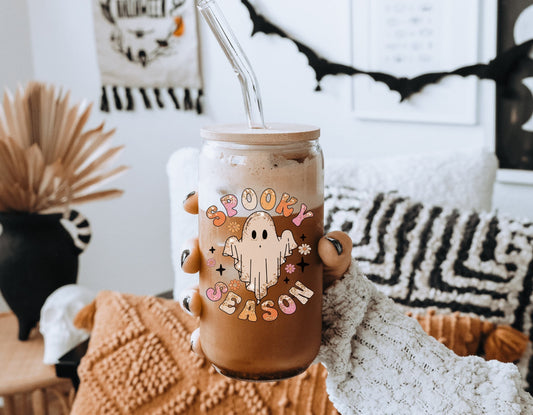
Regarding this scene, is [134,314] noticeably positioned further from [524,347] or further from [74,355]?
[524,347]

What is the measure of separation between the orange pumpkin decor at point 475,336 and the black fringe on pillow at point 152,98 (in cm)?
129

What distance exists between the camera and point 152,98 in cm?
220

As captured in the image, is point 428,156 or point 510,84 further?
point 510,84

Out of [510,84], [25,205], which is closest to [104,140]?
[25,205]

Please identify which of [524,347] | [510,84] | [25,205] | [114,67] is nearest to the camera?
[524,347]

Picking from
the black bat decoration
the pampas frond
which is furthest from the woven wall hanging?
the pampas frond

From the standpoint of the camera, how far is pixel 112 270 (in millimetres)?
2506

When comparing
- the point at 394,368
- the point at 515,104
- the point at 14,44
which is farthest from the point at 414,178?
the point at 14,44

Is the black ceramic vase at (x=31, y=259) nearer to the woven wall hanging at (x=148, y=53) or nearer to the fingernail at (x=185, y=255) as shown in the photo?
the woven wall hanging at (x=148, y=53)

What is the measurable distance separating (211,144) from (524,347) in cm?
70

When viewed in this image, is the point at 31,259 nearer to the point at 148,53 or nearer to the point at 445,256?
the point at 148,53

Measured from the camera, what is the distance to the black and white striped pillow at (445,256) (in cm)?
105

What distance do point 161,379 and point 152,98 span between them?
1.40 m

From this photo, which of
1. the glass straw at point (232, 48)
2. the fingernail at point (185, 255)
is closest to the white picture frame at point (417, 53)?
the glass straw at point (232, 48)
